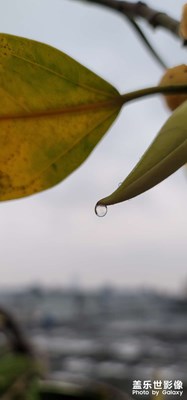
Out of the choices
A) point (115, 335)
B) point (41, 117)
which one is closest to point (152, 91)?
point (41, 117)

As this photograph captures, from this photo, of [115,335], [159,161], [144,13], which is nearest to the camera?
[159,161]

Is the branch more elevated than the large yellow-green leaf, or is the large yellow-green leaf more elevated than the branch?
the branch

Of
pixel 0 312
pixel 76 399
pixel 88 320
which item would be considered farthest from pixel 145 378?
pixel 88 320

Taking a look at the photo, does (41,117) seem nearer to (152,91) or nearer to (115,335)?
(152,91)

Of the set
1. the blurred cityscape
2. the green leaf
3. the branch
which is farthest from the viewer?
the blurred cityscape

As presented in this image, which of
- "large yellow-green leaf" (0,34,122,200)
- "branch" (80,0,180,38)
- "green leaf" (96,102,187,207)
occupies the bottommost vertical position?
"green leaf" (96,102,187,207)

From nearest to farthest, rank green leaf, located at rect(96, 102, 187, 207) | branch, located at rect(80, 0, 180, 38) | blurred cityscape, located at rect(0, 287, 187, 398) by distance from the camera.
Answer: green leaf, located at rect(96, 102, 187, 207)
branch, located at rect(80, 0, 180, 38)
blurred cityscape, located at rect(0, 287, 187, 398)
